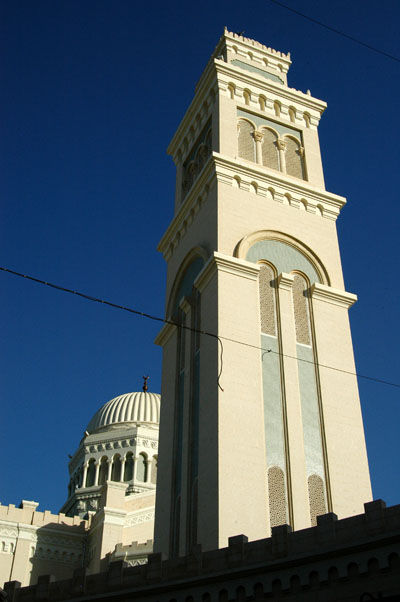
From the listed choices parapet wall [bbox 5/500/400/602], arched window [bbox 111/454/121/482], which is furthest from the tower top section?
arched window [bbox 111/454/121/482]

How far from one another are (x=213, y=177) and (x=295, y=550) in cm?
1328

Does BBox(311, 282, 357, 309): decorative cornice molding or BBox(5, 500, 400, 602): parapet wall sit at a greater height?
BBox(311, 282, 357, 309): decorative cornice molding

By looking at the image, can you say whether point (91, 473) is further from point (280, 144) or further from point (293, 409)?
point (293, 409)

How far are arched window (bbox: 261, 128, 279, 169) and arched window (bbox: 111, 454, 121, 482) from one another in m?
23.8

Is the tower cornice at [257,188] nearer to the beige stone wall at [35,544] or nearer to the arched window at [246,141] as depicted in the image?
the arched window at [246,141]

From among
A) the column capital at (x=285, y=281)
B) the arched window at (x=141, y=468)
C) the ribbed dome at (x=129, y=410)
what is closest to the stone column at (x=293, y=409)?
the column capital at (x=285, y=281)

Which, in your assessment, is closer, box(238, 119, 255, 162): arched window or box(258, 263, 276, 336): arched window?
box(258, 263, 276, 336): arched window

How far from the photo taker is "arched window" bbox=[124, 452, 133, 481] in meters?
40.8

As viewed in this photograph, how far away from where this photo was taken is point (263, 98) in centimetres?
2497

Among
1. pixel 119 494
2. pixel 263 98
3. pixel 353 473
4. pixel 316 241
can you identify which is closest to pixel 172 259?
pixel 316 241

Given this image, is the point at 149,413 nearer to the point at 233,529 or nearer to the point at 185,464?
the point at 185,464

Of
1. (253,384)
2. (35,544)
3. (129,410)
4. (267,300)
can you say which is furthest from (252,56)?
(129,410)

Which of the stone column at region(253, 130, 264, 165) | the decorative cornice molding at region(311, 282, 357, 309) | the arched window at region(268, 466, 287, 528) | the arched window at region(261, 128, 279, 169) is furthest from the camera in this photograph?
the arched window at region(261, 128, 279, 169)

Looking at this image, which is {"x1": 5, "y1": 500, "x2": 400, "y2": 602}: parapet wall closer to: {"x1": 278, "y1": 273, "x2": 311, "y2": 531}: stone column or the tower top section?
{"x1": 278, "y1": 273, "x2": 311, "y2": 531}: stone column
